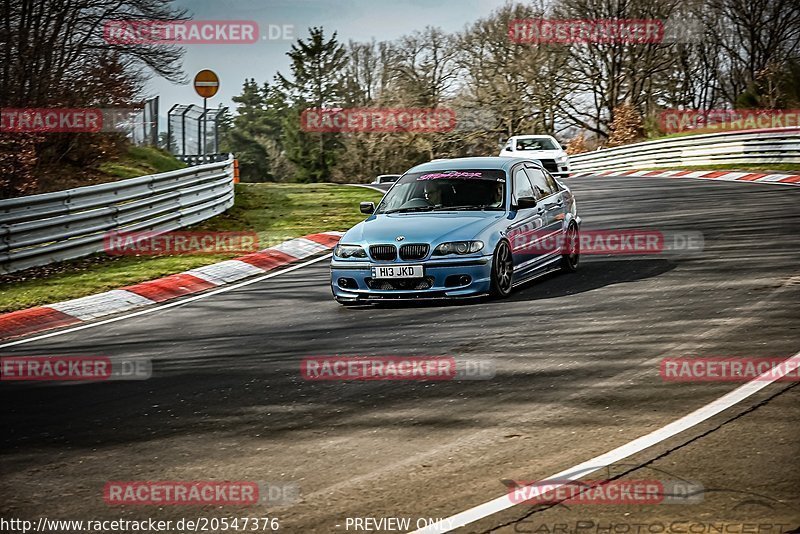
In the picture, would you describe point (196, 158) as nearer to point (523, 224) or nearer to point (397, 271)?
point (523, 224)

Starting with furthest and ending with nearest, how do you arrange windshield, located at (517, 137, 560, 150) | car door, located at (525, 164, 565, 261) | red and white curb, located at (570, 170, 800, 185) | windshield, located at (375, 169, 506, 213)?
windshield, located at (517, 137, 560, 150) → red and white curb, located at (570, 170, 800, 185) → car door, located at (525, 164, 565, 261) → windshield, located at (375, 169, 506, 213)

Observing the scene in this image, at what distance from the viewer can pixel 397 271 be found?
1158 centimetres

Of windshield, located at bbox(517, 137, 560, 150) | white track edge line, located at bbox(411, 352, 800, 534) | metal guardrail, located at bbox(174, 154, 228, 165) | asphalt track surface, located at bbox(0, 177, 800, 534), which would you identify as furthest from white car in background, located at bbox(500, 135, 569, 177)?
white track edge line, located at bbox(411, 352, 800, 534)

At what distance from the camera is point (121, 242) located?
17.8m

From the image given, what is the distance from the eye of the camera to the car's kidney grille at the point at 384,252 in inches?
458

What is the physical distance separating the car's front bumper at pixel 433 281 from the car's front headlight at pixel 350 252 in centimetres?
9

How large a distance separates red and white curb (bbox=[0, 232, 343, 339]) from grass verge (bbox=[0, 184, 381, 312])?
319mm

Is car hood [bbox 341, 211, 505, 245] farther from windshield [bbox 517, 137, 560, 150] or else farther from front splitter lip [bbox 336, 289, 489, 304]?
windshield [bbox 517, 137, 560, 150]

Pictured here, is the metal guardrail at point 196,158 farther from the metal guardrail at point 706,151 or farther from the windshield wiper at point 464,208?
the windshield wiper at point 464,208

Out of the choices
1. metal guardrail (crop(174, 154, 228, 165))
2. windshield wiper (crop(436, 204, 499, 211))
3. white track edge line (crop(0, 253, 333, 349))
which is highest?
metal guardrail (crop(174, 154, 228, 165))

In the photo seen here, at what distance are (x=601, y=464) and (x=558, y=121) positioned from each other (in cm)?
6057

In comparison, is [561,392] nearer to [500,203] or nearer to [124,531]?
[124,531]

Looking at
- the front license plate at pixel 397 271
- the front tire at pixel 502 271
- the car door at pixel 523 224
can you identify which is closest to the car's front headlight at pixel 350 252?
the front license plate at pixel 397 271

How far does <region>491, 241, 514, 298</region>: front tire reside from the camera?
38.2 feet
